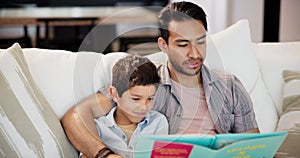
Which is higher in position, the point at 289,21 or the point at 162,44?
the point at 162,44

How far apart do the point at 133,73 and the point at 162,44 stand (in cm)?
16

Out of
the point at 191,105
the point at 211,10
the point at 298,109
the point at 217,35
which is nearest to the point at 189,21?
the point at 191,105

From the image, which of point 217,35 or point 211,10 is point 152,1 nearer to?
point 211,10

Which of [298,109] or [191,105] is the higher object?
[191,105]

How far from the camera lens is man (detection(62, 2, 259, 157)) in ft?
5.06

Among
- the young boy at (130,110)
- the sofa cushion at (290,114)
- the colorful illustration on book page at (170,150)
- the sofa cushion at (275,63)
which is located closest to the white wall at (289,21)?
the sofa cushion at (275,63)

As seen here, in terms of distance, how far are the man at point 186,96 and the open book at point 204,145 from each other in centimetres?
18

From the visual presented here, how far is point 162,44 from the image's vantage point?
156 cm

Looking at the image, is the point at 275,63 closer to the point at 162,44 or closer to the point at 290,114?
the point at 290,114

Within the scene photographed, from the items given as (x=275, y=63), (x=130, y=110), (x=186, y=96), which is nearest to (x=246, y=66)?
(x=275, y=63)

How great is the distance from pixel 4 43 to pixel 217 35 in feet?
9.55

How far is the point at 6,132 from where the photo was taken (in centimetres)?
153

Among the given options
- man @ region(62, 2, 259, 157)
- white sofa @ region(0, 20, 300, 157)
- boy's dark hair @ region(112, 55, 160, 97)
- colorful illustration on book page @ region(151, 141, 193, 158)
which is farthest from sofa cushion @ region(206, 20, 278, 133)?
colorful illustration on book page @ region(151, 141, 193, 158)

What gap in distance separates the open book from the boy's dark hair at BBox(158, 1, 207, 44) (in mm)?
351
